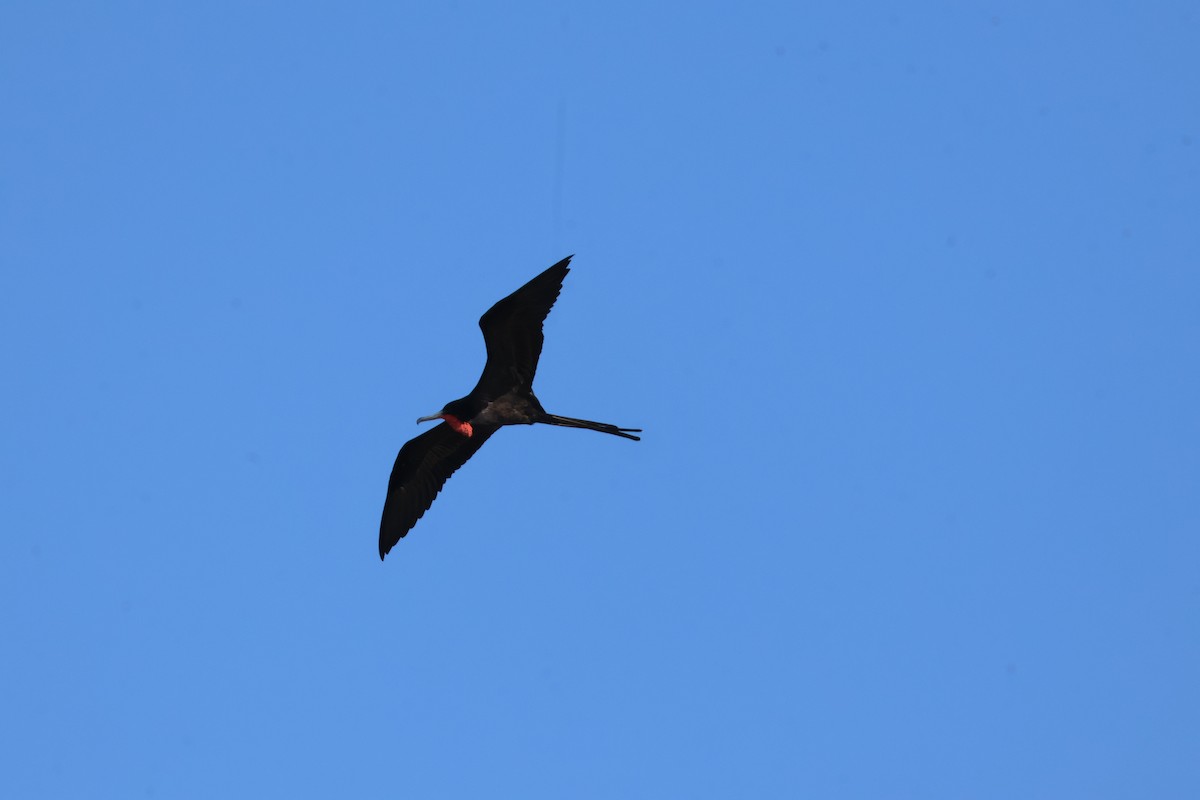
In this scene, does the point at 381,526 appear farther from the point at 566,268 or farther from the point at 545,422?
the point at 566,268

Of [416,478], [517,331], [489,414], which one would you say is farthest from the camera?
[416,478]

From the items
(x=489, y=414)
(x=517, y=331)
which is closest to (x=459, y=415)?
(x=489, y=414)

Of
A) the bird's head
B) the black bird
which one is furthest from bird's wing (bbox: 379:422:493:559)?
the bird's head

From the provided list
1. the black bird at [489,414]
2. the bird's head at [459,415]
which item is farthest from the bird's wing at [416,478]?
the bird's head at [459,415]

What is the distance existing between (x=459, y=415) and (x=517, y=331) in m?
1.15

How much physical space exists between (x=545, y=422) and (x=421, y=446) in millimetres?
1640

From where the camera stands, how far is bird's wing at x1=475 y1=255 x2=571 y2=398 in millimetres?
12508

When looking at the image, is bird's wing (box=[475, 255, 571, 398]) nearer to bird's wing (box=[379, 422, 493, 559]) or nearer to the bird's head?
the bird's head

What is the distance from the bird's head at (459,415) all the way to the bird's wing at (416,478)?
74 centimetres

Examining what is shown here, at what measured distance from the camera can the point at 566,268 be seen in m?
12.4

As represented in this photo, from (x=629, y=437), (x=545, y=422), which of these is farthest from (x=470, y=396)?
(x=629, y=437)

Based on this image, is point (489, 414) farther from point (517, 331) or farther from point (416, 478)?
point (416, 478)

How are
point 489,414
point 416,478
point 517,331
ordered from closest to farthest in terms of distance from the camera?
point 517,331 < point 489,414 < point 416,478

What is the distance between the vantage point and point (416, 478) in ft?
48.0
